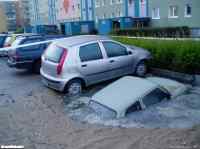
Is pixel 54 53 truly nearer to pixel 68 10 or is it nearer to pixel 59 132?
pixel 59 132

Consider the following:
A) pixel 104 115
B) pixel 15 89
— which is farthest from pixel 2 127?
pixel 15 89

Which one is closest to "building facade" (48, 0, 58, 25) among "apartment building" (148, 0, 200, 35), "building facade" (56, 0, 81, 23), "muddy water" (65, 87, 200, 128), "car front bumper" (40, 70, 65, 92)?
Answer: "building facade" (56, 0, 81, 23)

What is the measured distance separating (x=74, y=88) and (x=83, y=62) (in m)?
0.77

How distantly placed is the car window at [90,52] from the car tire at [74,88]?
652mm

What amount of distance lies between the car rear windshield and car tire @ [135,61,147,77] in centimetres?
265

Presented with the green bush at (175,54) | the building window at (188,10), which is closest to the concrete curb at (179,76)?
the green bush at (175,54)

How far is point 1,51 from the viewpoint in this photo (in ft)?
62.7

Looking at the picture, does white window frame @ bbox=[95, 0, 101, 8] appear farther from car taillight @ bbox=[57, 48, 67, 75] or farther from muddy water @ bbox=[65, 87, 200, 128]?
muddy water @ bbox=[65, 87, 200, 128]

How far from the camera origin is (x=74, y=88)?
855 centimetres

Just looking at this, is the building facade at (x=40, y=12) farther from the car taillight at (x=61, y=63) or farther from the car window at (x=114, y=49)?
the car taillight at (x=61, y=63)

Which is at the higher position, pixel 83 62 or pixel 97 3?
pixel 97 3

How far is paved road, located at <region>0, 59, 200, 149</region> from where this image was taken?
17.1 ft

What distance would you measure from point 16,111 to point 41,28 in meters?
34.5

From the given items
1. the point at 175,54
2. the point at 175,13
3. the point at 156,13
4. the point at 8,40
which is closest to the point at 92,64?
the point at 175,54
